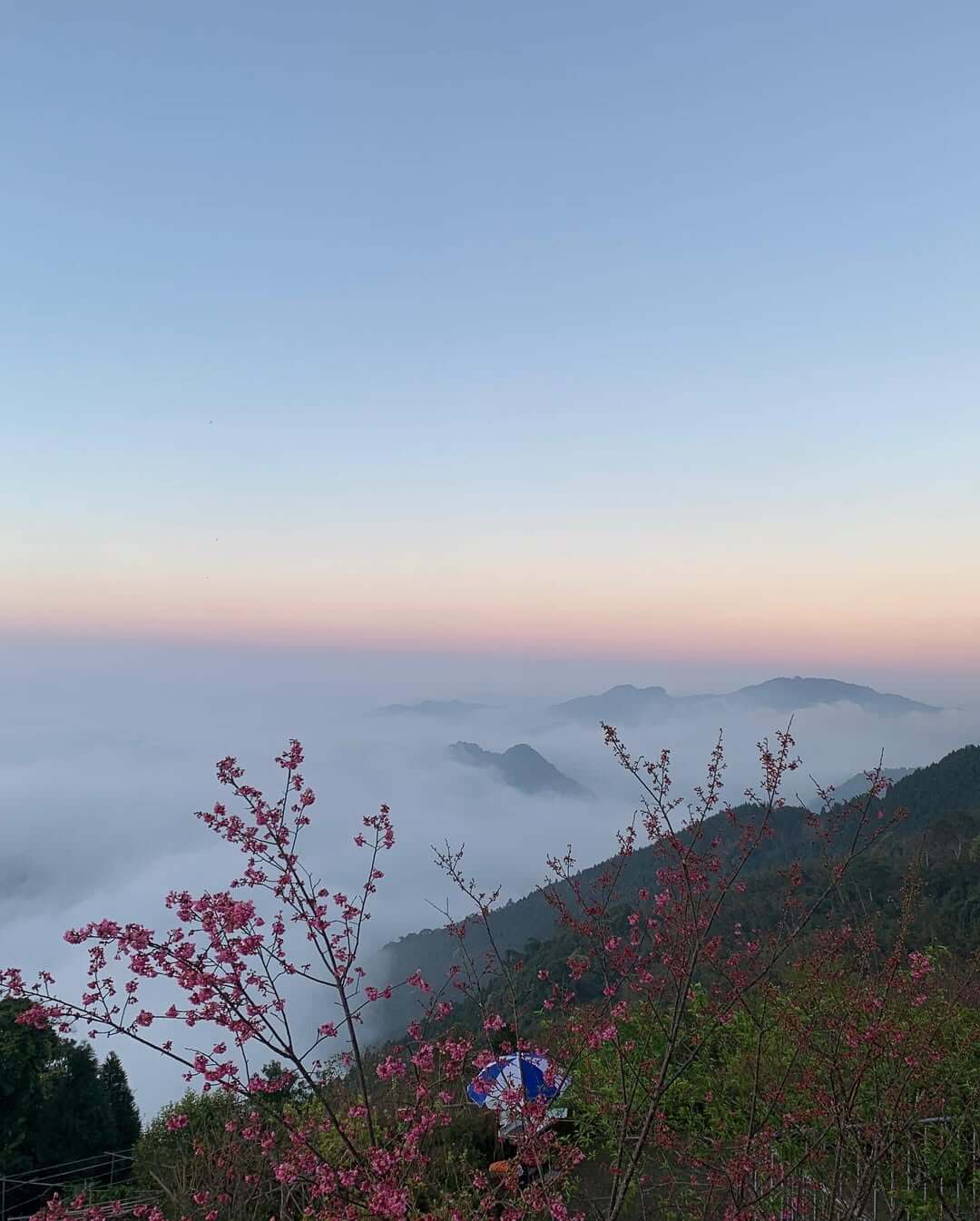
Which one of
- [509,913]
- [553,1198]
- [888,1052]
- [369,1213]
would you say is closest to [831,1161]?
[888,1052]

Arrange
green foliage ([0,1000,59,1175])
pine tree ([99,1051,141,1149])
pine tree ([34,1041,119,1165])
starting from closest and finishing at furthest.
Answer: green foliage ([0,1000,59,1175]) → pine tree ([34,1041,119,1165]) → pine tree ([99,1051,141,1149])

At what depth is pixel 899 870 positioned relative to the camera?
31.5 meters

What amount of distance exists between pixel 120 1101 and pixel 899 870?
1153 inches

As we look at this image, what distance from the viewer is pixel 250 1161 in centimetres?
672

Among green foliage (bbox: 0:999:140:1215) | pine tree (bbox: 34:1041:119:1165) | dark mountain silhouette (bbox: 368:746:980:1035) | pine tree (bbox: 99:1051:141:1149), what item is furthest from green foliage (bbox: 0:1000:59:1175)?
dark mountain silhouette (bbox: 368:746:980:1035)

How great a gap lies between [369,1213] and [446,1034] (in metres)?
1.31

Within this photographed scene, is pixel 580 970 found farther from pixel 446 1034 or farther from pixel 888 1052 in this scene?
pixel 888 1052

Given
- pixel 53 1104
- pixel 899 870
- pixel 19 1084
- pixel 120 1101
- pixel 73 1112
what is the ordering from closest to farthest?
1. pixel 19 1084
2. pixel 53 1104
3. pixel 73 1112
4. pixel 120 1101
5. pixel 899 870

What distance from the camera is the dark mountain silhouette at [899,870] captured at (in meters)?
8.02

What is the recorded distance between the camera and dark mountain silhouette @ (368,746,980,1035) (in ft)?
26.3

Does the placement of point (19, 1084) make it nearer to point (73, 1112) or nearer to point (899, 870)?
point (73, 1112)

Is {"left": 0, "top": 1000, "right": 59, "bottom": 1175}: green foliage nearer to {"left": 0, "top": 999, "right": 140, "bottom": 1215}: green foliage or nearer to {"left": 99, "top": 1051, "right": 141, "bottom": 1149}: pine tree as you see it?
{"left": 0, "top": 999, "right": 140, "bottom": 1215}: green foliage

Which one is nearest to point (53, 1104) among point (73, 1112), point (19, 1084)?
point (73, 1112)

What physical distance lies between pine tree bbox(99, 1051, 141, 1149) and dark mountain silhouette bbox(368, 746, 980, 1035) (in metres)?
6.95
